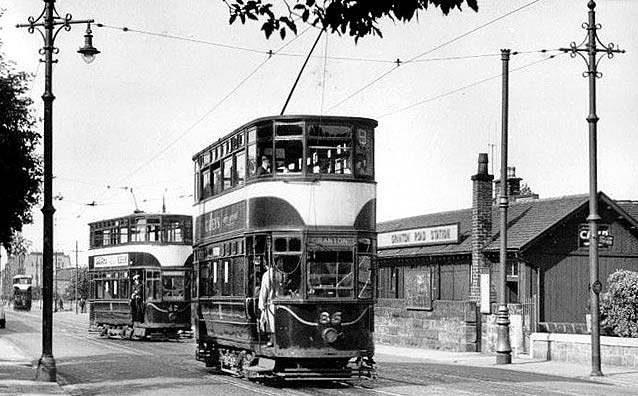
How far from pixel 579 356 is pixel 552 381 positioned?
6003 millimetres

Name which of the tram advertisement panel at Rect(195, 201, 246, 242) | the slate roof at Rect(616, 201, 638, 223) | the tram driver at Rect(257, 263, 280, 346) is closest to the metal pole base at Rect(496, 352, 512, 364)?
the tram advertisement panel at Rect(195, 201, 246, 242)

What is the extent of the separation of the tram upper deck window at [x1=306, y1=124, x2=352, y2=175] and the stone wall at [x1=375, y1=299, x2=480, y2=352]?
1548cm

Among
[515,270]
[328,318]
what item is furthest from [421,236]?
[328,318]

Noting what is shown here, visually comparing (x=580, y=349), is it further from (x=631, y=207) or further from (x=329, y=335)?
(x=631, y=207)

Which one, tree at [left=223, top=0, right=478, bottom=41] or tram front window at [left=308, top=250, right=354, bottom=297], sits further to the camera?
tram front window at [left=308, top=250, right=354, bottom=297]

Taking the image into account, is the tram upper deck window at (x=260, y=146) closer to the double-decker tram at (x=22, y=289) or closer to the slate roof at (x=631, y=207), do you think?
the slate roof at (x=631, y=207)

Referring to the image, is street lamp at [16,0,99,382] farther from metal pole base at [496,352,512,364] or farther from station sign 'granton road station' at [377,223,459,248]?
station sign 'granton road station' at [377,223,459,248]

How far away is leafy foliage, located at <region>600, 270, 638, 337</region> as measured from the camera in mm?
28625

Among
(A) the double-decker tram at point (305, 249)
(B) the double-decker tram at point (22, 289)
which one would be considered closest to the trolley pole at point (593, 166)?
(A) the double-decker tram at point (305, 249)

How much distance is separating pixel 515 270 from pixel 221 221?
15.4 meters

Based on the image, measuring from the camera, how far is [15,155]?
72.3 feet

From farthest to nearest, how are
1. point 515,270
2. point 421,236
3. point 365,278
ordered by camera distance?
point 421,236 < point 515,270 < point 365,278

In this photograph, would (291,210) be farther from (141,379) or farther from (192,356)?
(192,356)

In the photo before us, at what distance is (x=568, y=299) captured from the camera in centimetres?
3381
